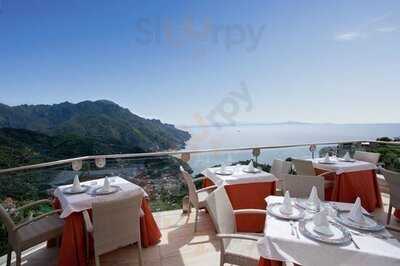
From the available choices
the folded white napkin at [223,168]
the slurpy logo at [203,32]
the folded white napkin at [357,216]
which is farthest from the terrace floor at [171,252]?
the slurpy logo at [203,32]

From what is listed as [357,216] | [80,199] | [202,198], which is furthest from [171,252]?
[357,216]

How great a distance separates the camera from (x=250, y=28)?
421 cm

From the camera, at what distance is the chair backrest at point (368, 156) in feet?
14.1

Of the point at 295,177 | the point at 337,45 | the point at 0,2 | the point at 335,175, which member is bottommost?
the point at 335,175

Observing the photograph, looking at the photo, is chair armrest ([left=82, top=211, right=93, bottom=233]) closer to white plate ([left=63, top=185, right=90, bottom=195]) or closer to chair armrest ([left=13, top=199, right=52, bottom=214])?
white plate ([left=63, top=185, right=90, bottom=195])

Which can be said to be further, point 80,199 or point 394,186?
point 394,186

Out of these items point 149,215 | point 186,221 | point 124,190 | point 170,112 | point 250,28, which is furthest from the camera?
point 170,112

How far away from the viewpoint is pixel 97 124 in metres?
6.26

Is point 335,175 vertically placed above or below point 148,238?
above

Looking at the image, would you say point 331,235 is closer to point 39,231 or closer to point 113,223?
point 113,223

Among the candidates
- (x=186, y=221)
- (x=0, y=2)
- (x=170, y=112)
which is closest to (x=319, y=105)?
(x=170, y=112)

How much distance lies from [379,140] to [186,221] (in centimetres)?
497

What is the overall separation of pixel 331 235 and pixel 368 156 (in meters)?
4.10

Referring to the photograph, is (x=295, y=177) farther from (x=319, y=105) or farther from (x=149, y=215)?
(x=319, y=105)
